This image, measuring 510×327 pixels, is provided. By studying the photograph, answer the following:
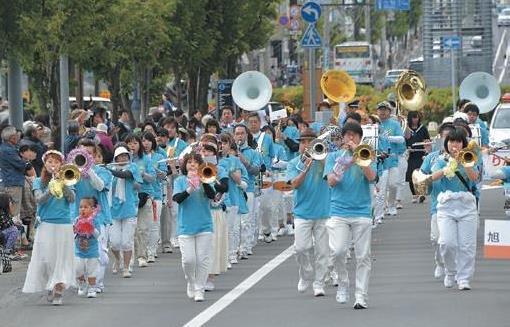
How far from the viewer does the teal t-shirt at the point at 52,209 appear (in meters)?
17.3

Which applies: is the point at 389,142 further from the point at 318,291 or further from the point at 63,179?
the point at 63,179

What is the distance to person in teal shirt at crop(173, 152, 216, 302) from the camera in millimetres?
17344

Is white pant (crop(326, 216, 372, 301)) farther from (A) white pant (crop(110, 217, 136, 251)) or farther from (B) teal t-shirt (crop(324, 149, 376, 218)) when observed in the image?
(A) white pant (crop(110, 217, 136, 251))

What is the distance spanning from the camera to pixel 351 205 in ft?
53.5

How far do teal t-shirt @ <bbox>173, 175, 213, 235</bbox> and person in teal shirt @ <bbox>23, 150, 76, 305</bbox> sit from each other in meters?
1.13

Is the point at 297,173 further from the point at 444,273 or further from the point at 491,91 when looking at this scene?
the point at 491,91

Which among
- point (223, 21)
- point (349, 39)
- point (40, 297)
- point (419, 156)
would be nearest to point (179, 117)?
point (419, 156)

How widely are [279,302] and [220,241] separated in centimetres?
250

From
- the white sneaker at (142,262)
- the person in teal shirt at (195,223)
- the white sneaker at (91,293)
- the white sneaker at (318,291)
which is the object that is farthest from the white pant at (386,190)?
the person in teal shirt at (195,223)

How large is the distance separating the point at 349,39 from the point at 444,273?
269 ft

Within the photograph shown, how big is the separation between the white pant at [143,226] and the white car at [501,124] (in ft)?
45.2

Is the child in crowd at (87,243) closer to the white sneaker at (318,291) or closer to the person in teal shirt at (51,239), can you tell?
the person in teal shirt at (51,239)

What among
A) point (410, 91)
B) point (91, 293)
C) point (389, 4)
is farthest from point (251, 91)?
point (389, 4)

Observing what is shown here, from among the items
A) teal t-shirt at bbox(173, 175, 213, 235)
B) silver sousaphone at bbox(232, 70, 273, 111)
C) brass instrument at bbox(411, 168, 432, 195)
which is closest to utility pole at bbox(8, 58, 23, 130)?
silver sousaphone at bbox(232, 70, 273, 111)
